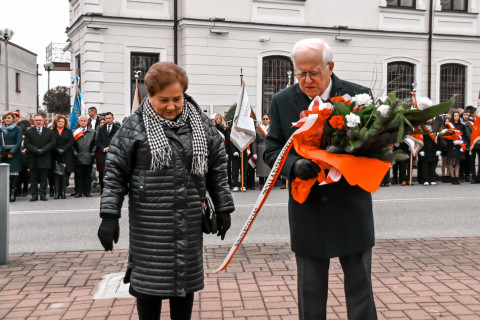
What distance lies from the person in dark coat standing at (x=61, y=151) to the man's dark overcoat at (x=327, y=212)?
436 inches

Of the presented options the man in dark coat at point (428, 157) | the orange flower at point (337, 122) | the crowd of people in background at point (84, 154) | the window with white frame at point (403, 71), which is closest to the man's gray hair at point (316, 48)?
the orange flower at point (337, 122)

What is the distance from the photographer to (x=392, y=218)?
1004 centimetres

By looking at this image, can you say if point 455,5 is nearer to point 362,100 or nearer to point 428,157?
point 428,157

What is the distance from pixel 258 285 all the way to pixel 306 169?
2.61 m

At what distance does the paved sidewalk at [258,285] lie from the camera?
4.87 m

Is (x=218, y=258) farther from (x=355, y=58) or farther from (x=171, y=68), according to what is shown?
(x=355, y=58)

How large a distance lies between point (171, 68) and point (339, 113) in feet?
3.36

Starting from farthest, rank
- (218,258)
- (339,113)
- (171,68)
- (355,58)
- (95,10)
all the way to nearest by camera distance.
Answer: (355,58) < (95,10) < (218,258) < (171,68) < (339,113)

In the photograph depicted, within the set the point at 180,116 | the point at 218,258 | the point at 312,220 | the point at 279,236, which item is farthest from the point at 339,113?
the point at 279,236

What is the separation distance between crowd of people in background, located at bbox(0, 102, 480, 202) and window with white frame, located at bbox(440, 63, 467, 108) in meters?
6.90

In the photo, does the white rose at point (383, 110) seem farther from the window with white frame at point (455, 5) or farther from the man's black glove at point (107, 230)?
the window with white frame at point (455, 5)

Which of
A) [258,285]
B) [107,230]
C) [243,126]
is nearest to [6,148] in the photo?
[243,126]

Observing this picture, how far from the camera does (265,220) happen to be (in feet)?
32.7

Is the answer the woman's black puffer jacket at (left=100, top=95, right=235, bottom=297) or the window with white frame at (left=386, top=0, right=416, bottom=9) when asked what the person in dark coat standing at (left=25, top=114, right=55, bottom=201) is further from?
the window with white frame at (left=386, top=0, right=416, bottom=9)
